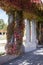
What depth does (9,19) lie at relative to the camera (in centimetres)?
1358

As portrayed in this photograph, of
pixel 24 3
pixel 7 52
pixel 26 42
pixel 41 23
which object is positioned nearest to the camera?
pixel 24 3

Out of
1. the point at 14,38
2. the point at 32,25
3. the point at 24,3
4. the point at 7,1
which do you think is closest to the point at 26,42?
the point at 32,25

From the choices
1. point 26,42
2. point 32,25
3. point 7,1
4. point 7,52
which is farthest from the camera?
point 32,25

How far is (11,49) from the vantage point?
1300 cm

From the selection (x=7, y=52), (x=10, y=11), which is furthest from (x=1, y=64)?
(x=10, y=11)

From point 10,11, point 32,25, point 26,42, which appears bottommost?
point 26,42

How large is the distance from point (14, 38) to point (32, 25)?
261 inches

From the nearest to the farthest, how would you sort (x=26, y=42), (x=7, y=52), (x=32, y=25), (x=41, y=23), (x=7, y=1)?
(x=7, y=1) < (x=7, y=52) < (x=26, y=42) < (x=32, y=25) < (x=41, y=23)

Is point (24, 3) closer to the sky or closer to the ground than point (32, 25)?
closer to the sky

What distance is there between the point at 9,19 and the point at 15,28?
2.32 feet

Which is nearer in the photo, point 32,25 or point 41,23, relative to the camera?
point 32,25

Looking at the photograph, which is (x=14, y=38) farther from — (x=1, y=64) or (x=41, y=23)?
(x=41, y=23)

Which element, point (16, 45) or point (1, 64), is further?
point (16, 45)

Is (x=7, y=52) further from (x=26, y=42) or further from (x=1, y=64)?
(x=26, y=42)
